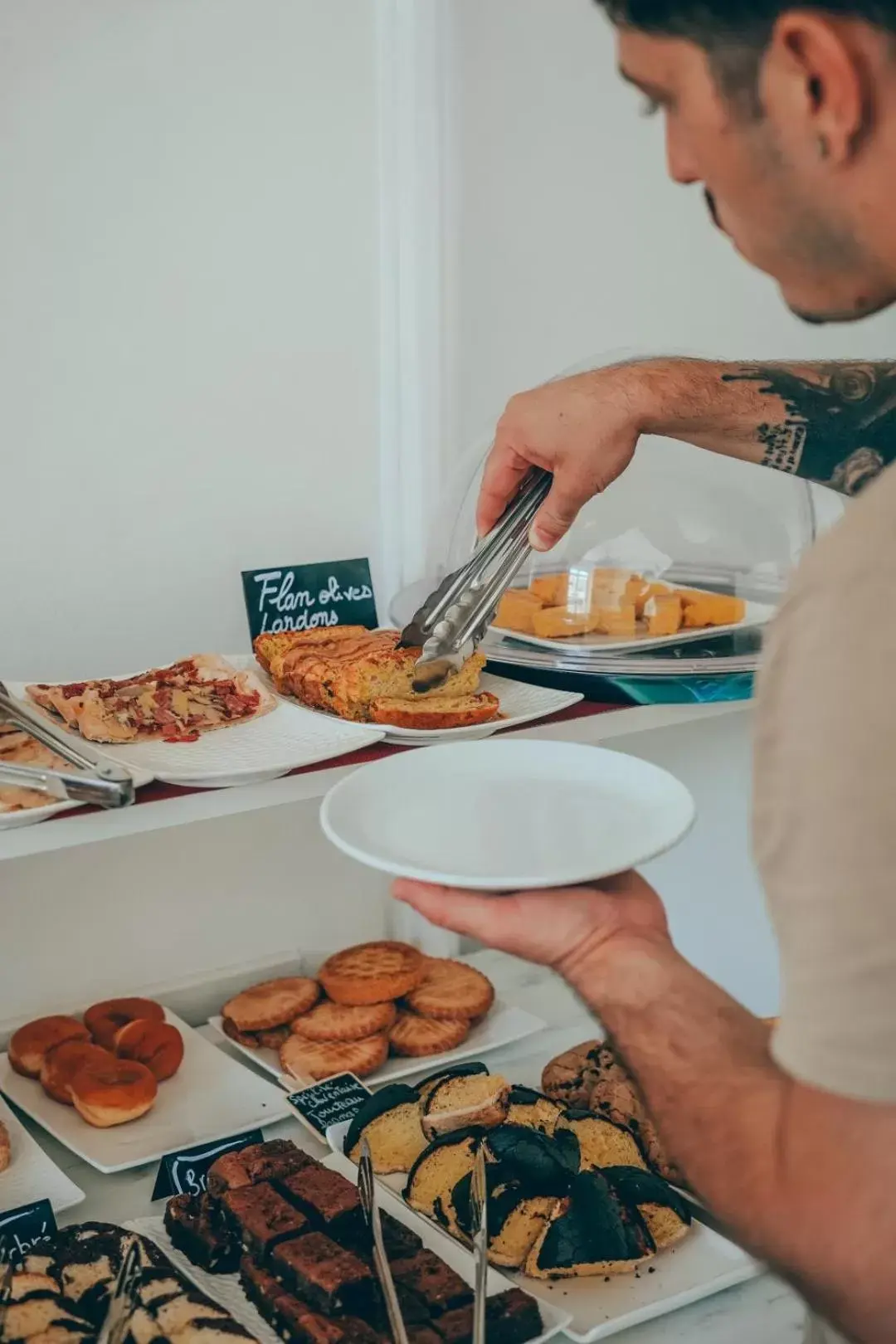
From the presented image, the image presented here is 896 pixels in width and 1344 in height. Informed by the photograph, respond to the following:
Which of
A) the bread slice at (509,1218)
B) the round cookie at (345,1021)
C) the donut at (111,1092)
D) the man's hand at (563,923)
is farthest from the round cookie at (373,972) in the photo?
the man's hand at (563,923)

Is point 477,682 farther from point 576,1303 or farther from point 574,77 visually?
point 574,77

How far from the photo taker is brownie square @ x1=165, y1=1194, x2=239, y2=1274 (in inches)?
43.1

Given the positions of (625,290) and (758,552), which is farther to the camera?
(625,290)

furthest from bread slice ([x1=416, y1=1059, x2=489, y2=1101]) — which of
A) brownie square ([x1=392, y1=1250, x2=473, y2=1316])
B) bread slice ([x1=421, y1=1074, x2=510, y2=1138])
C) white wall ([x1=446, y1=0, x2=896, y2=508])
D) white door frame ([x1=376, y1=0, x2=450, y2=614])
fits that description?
white wall ([x1=446, y1=0, x2=896, y2=508])

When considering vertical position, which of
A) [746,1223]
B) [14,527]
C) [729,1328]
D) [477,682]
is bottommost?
[729,1328]

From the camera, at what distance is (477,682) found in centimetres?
129

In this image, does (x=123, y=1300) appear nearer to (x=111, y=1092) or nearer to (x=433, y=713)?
(x=111, y=1092)

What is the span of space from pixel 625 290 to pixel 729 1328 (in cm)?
125

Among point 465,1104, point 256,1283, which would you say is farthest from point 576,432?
point 256,1283

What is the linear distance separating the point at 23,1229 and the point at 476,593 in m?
0.64

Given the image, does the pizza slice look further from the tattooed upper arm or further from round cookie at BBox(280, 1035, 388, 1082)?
the tattooed upper arm

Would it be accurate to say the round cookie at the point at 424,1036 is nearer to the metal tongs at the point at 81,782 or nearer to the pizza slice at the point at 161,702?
the pizza slice at the point at 161,702

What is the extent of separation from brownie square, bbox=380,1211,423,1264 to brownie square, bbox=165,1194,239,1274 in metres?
0.12

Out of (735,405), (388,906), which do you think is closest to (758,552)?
(735,405)
